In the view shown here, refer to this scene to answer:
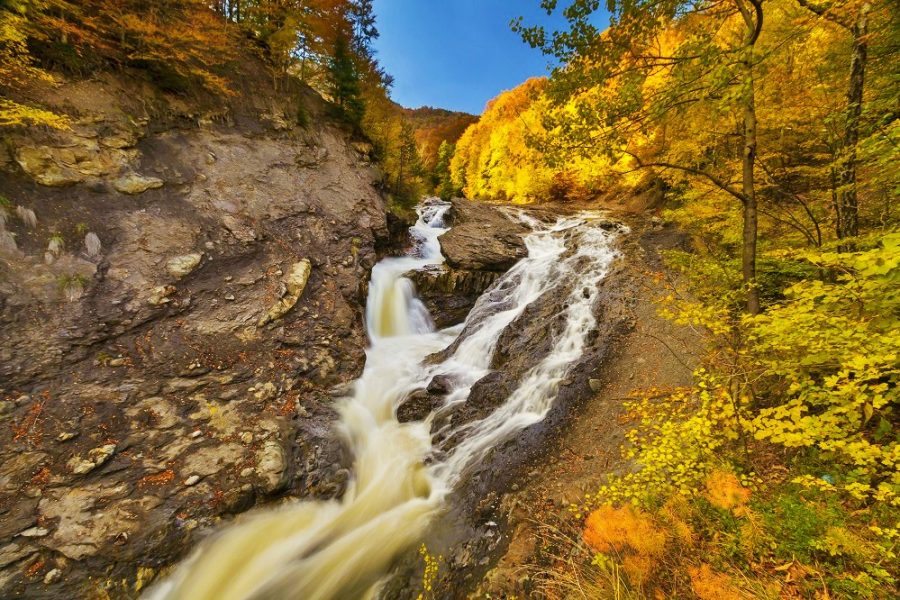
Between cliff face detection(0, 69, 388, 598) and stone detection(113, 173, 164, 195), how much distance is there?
0.03 meters

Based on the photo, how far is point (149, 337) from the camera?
688 cm

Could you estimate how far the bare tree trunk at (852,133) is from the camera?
4.28m

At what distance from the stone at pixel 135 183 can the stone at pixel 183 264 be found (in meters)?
1.99

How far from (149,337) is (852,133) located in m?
11.9

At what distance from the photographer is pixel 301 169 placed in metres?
12.3

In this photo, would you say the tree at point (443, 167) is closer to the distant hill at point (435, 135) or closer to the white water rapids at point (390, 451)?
the distant hill at point (435, 135)

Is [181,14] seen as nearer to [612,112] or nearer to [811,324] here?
[612,112]

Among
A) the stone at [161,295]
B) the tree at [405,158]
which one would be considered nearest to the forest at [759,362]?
the stone at [161,295]

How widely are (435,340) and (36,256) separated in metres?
9.04

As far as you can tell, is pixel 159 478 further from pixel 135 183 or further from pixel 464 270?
pixel 464 270

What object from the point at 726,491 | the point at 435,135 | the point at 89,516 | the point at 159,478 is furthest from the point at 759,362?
the point at 435,135

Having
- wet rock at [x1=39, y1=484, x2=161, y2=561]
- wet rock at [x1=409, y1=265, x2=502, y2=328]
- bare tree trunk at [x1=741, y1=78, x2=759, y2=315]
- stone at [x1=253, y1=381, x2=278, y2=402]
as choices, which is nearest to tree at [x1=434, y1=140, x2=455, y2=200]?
wet rock at [x1=409, y1=265, x2=502, y2=328]

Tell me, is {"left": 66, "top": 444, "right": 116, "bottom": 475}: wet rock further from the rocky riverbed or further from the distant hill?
the distant hill

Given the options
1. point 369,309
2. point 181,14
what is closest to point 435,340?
point 369,309
